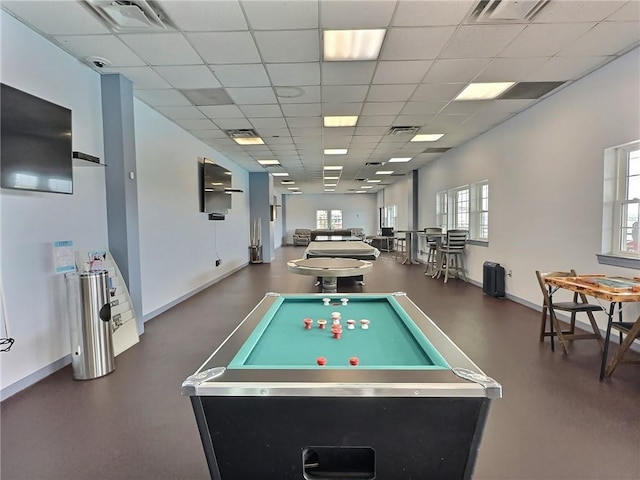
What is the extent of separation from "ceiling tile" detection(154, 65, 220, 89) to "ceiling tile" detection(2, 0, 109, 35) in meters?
0.83

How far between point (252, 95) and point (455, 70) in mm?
2564

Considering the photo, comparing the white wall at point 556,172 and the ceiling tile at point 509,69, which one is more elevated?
the ceiling tile at point 509,69

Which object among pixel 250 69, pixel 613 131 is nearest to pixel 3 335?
pixel 250 69

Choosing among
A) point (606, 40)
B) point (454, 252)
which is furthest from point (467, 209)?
point (606, 40)

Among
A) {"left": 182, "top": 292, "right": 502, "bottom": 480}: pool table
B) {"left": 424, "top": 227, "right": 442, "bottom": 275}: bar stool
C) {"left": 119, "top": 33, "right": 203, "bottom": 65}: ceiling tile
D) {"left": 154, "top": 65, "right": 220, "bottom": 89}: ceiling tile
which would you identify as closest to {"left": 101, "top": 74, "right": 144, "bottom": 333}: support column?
{"left": 154, "top": 65, "right": 220, "bottom": 89}: ceiling tile

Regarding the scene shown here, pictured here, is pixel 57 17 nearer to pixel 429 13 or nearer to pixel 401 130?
pixel 429 13

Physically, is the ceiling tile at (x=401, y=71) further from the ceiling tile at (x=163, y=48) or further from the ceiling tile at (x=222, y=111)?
the ceiling tile at (x=222, y=111)

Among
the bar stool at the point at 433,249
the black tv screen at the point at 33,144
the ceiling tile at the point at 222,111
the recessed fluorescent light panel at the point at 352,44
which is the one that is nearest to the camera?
the black tv screen at the point at 33,144

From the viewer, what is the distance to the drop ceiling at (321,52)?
9.07 feet

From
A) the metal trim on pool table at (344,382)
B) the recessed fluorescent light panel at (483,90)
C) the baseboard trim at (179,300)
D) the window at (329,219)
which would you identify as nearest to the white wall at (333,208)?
the window at (329,219)

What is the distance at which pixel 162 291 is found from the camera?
536cm

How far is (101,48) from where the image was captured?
3312 mm

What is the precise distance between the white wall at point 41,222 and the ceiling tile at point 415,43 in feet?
10.5

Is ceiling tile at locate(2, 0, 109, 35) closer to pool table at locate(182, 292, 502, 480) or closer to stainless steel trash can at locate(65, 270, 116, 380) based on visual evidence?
stainless steel trash can at locate(65, 270, 116, 380)
